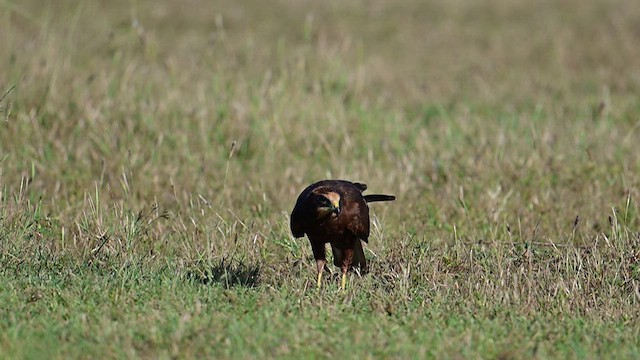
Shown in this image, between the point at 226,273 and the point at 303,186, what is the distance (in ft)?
7.85

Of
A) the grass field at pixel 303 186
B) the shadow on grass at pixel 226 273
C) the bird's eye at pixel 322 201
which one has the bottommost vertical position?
the shadow on grass at pixel 226 273

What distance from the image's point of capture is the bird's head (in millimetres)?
4773

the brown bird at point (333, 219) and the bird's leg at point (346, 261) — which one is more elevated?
the brown bird at point (333, 219)

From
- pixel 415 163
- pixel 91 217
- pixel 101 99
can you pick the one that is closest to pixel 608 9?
pixel 415 163

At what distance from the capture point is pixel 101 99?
27.3ft

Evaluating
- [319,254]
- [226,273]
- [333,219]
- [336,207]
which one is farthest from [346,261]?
[226,273]

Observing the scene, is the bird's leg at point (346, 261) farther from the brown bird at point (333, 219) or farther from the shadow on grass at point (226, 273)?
the shadow on grass at point (226, 273)

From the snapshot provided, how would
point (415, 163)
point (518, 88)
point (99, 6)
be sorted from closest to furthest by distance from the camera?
1. point (415, 163)
2. point (518, 88)
3. point (99, 6)

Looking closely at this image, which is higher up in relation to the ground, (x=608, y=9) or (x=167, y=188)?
(x=608, y=9)

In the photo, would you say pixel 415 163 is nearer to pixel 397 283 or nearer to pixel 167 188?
pixel 167 188

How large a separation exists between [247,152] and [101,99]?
4.55ft

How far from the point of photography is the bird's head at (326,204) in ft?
15.7

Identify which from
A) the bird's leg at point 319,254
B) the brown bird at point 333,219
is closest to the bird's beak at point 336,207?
the brown bird at point 333,219

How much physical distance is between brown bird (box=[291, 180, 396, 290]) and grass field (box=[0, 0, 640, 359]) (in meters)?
0.18
